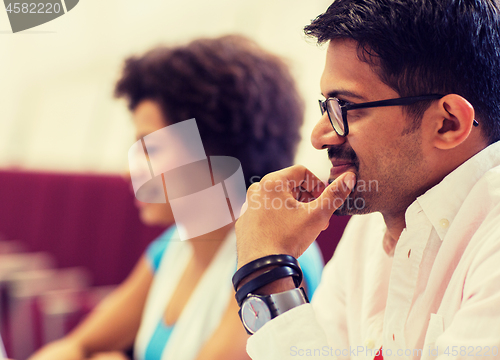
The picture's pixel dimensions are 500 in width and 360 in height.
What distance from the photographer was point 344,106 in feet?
2.45

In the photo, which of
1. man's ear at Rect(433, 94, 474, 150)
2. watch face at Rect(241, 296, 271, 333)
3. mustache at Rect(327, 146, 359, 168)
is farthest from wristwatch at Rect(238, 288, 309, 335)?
man's ear at Rect(433, 94, 474, 150)

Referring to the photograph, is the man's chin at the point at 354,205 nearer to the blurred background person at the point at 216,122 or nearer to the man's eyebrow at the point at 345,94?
the man's eyebrow at the point at 345,94

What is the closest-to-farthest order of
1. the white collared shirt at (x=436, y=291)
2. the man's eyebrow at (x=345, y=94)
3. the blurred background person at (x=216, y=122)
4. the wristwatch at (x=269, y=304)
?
the white collared shirt at (x=436, y=291)
the wristwatch at (x=269, y=304)
the man's eyebrow at (x=345, y=94)
the blurred background person at (x=216, y=122)

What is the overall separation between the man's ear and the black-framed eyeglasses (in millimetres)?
23

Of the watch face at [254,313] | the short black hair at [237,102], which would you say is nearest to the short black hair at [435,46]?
the short black hair at [237,102]

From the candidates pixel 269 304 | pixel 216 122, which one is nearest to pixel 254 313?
pixel 269 304

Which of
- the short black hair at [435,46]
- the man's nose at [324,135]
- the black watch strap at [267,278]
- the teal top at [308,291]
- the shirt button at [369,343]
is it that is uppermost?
the short black hair at [435,46]

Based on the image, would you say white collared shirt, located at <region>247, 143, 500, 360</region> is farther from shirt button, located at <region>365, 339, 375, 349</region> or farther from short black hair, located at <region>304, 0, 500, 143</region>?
short black hair, located at <region>304, 0, 500, 143</region>

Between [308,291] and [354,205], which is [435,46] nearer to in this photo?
[354,205]

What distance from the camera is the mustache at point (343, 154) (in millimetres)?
762

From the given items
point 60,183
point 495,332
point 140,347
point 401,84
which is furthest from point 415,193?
point 60,183

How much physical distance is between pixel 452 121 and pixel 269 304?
1.51 feet

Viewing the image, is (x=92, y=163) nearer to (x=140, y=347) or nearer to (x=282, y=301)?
(x=140, y=347)

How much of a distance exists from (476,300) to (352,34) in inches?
19.5
